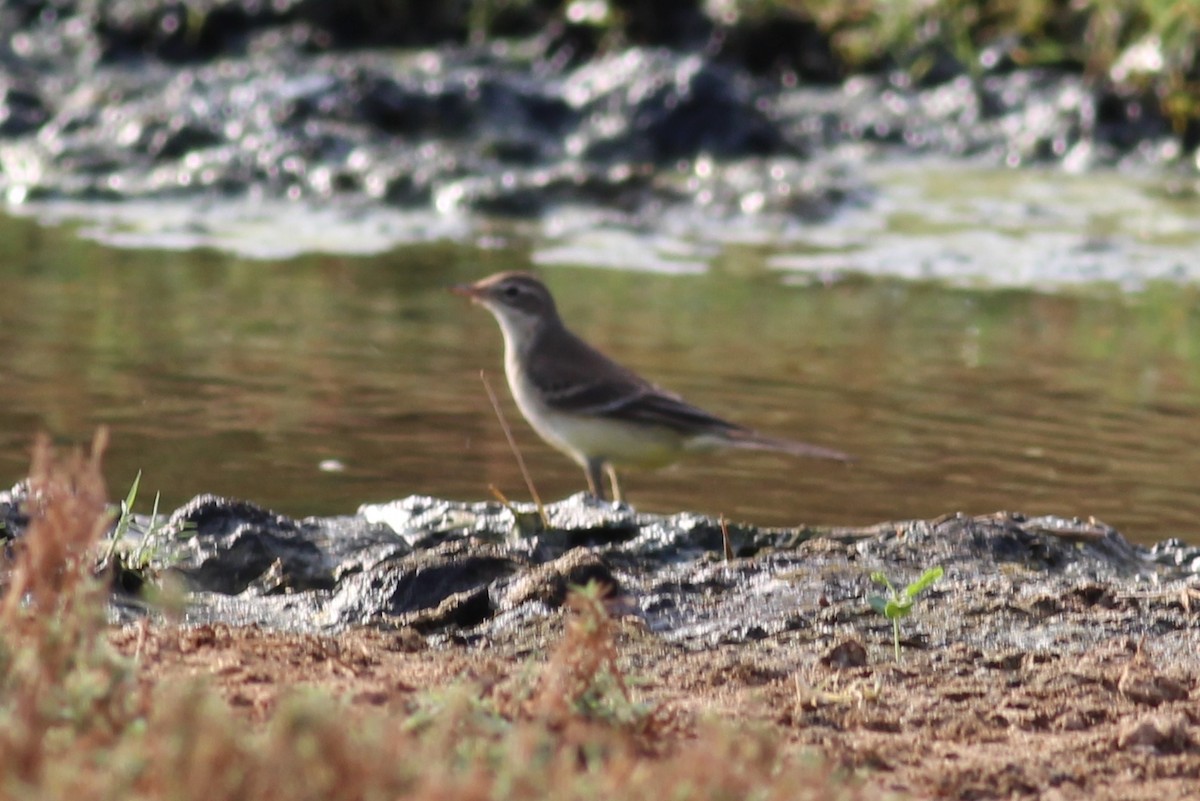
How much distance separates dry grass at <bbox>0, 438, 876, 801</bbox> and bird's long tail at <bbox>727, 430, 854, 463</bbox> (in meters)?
3.35

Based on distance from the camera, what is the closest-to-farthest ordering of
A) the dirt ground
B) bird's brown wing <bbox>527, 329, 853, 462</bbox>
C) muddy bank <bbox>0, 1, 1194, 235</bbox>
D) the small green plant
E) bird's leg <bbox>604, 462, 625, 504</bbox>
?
the dirt ground, the small green plant, bird's brown wing <bbox>527, 329, 853, 462</bbox>, bird's leg <bbox>604, 462, 625, 504</bbox>, muddy bank <bbox>0, 1, 1194, 235</bbox>

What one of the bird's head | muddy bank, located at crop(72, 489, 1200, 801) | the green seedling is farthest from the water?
the green seedling

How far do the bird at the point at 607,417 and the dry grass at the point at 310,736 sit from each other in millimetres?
3484

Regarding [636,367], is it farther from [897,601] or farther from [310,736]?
[310,736]

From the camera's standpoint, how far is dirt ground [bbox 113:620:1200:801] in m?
3.85

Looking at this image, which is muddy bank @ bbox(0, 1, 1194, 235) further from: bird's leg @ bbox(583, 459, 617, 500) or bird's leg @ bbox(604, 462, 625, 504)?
bird's leg @ bbox(583, 459, 617, 500)

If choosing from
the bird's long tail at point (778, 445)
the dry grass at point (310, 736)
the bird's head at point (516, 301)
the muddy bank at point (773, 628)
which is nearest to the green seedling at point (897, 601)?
the muddy bank at point (773, 628)

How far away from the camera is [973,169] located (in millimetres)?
15805

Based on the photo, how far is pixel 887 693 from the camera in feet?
14.5

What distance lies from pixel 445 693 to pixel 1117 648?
1961mm

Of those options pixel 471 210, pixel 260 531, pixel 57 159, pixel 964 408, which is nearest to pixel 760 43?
pixel 471 210

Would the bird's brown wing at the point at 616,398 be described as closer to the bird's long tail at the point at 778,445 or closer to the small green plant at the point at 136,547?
the bird's long tail at the point at 778,445

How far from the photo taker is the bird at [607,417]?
7324 millimetres

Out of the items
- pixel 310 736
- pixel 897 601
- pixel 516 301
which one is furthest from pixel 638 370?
pixel 310 736
